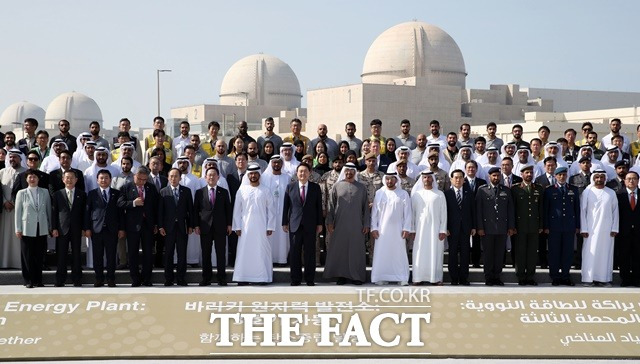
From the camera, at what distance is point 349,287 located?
1062 cm

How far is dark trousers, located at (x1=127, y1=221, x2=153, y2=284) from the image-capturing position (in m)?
10.7

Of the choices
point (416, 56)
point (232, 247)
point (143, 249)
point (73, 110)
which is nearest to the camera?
point (143, 249)

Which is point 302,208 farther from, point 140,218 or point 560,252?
point 560,252

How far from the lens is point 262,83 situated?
5922cm

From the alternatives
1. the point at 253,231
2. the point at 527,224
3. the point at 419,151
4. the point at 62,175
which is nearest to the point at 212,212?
the point at 253,231

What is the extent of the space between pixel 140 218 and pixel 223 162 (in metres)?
1.88

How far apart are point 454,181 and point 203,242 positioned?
11.5 ft

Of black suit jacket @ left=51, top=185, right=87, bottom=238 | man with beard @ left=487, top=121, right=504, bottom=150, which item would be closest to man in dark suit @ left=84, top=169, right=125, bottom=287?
black suit jacket @ left=51, top=185, right=87, bottom=238

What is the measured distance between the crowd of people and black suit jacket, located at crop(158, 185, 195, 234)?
1 centimetres

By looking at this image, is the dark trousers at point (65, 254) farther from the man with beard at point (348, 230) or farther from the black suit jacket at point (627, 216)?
the black suit jacket at point (627, 216)

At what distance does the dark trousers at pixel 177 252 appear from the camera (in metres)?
10.8

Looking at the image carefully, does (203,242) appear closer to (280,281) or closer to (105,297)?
(280,281)

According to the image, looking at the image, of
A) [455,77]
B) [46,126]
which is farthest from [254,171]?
[46,126]

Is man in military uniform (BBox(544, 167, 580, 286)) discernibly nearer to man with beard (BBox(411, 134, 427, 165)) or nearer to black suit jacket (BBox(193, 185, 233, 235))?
man with beard (BBox(411, 134, 427, 165))
